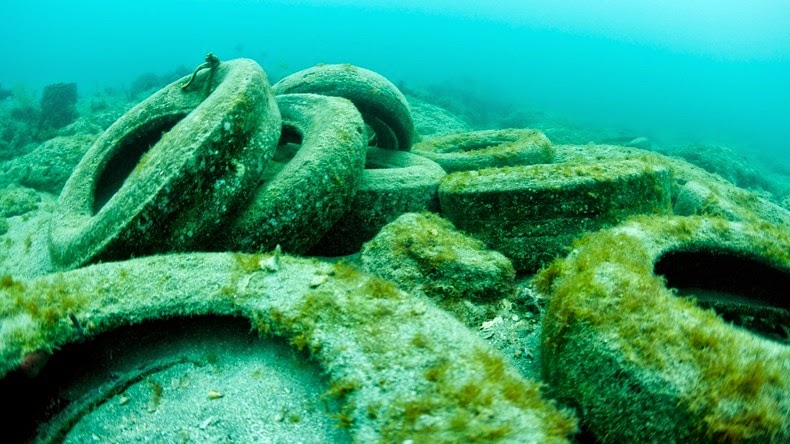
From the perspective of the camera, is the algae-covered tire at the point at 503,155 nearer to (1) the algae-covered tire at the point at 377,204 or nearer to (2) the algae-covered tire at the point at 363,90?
(2) the algae-covered tire at the point at 363,90

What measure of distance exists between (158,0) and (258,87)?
191074 millimetres

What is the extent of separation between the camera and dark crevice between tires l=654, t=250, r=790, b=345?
126 inches

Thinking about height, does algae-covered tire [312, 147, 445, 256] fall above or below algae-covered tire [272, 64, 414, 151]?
below

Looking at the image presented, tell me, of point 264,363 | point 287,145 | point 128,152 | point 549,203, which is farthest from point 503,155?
point 128,152

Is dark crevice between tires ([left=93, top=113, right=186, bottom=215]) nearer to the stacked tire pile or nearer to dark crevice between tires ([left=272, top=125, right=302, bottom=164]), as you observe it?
the stacked tire pile

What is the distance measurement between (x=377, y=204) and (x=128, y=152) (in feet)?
12.5

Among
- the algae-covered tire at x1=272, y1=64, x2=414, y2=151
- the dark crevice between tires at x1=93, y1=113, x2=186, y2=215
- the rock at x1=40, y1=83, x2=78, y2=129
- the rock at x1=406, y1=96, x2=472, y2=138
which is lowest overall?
the rock at x1=40, y1=83, x2=78, y2=129

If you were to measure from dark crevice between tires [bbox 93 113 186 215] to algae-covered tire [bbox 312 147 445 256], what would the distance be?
9.21 ft

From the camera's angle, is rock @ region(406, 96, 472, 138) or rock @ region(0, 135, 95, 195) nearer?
rock @ region(0, 135, 95, 195)

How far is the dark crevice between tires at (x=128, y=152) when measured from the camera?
18.4 feet

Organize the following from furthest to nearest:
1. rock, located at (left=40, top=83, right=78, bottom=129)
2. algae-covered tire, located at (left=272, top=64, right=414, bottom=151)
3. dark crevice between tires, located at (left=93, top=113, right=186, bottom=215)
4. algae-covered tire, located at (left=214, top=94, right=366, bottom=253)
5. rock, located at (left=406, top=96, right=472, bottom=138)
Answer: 1. rock, located at (left=40, top=83, right=78, bottom=129)
2. rock, located at (left=406, top=96, right=472, bottom=138)
3. algae-covered tire, located at (left=272, top=64, right=414, bottom=151)
4. dark crevice between tires, located at (left=93, top=113, right=186, bottom=215)
5. algae-covered tire, located at (left=214, top=94, right=366, bottom=253)

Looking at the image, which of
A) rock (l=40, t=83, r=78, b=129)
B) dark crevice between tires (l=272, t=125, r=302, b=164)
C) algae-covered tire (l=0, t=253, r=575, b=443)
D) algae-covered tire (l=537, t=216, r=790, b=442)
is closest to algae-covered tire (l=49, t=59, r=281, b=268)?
algae-covered tire (l=0, t=253, r=575, b=443)

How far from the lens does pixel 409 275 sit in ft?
11.9

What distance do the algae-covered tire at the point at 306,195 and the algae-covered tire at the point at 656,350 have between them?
2.17 metres
